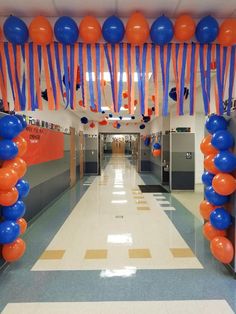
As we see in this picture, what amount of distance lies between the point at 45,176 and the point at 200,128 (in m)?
6.23

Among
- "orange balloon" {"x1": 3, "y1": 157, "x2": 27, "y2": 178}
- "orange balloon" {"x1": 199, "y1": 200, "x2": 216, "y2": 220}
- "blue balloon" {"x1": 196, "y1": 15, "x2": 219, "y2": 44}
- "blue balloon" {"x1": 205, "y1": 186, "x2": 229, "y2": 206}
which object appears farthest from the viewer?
"orange balloon" {"x1": 199, "y1": 200, "x2": 216, "y2": 220}

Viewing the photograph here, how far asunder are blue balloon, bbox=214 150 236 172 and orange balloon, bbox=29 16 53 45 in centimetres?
229

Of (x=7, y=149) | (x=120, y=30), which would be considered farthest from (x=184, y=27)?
(x=7, y=149)

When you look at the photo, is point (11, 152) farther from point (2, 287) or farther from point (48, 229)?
point (48, 229)

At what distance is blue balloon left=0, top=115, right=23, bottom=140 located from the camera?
9.71 feet

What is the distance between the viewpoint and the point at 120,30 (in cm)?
278

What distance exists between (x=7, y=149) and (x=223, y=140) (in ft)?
7.98

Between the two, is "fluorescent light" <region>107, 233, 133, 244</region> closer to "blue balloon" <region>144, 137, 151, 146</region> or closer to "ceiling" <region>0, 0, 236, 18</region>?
"ceiling" <region>0, 0, 236, 18</region>

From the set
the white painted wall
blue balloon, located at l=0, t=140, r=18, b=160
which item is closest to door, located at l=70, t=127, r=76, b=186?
the white painted wall

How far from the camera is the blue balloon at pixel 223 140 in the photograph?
3.04 meters

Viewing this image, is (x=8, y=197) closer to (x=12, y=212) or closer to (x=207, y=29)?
(x=12, y=212)

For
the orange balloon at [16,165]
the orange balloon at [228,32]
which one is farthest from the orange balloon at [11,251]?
the orange balloon at [228,32]

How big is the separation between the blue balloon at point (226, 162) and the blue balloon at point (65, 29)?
2.09m

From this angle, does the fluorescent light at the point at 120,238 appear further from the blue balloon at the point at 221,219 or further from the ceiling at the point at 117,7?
the ceiling at the point at 117,7
